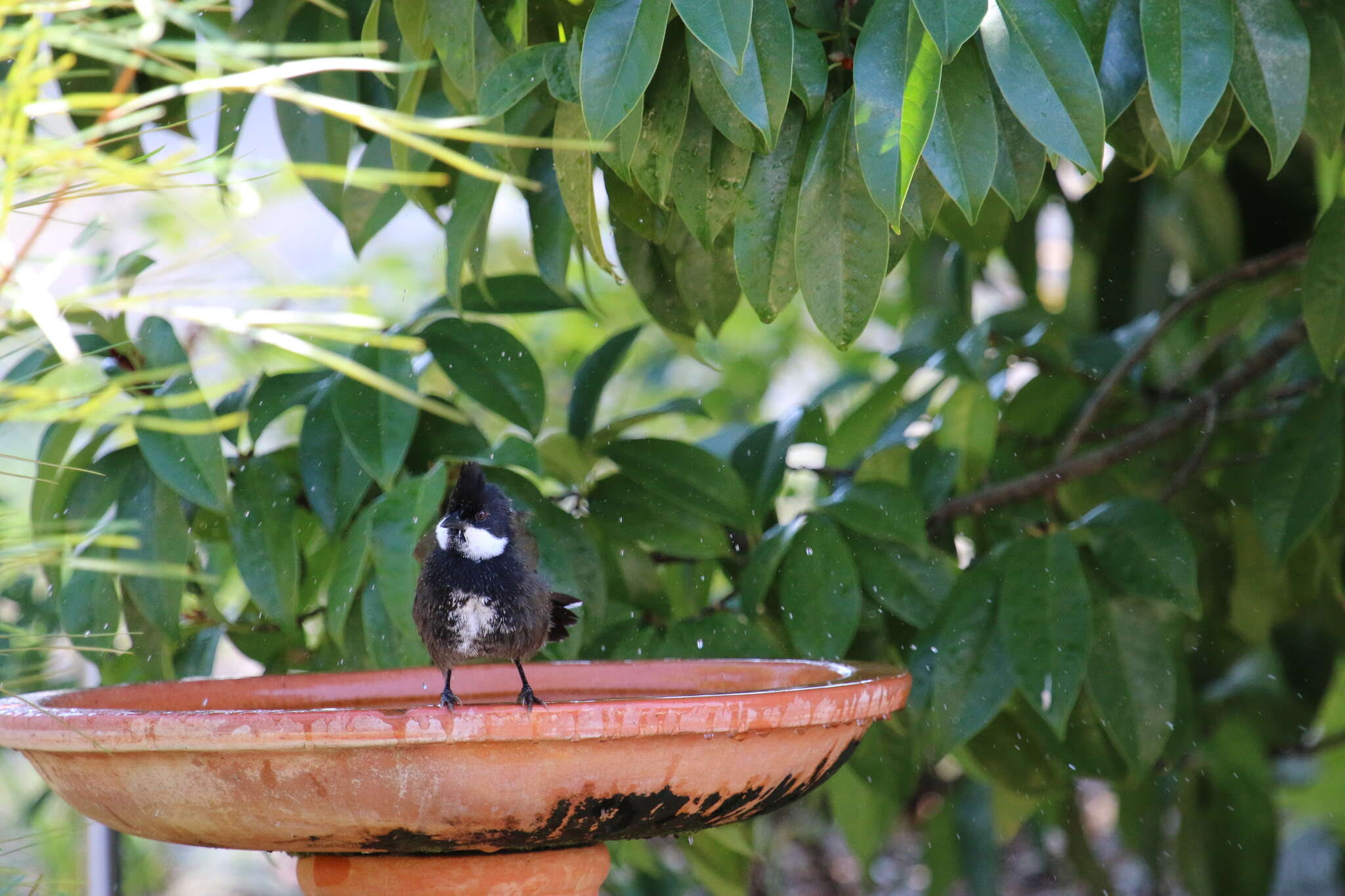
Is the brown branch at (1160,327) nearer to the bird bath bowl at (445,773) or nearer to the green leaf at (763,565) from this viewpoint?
the green leaf at (763,565)

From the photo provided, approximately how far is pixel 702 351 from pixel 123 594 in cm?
275

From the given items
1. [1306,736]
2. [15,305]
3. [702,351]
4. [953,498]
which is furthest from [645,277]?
[1306,736]

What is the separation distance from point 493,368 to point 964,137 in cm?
100

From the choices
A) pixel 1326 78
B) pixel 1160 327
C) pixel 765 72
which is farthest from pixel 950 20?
pixel 1160 327

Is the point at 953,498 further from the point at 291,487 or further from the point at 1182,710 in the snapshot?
the point at 291,487

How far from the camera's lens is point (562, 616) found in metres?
2.13

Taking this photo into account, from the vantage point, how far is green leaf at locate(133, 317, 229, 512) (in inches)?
73.0

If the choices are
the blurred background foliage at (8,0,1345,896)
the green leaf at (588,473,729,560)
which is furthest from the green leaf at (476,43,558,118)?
the green leaf at (588,473,729,560)

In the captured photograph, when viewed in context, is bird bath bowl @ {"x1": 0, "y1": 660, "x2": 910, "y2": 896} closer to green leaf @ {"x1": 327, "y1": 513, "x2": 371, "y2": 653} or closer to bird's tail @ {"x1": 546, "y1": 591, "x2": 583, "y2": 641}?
green leaf @ {"x1": 327, "y1": 513, "x2": 371, "y2": 653}

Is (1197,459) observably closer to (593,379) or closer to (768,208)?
(593,379)

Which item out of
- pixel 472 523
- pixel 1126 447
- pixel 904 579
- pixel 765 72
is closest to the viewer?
pixel 765 72

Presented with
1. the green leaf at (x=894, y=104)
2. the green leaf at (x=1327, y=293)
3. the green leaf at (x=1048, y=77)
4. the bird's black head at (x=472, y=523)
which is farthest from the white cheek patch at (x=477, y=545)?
the green leaf at (x=1327, y=293)

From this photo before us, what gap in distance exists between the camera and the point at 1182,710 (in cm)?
235

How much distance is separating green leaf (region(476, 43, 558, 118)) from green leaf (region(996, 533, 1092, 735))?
113cm
